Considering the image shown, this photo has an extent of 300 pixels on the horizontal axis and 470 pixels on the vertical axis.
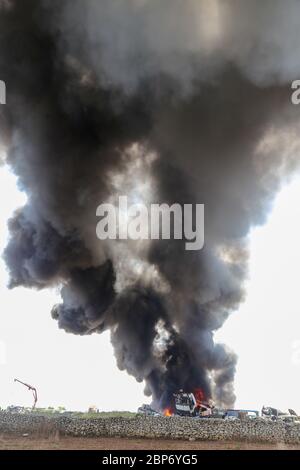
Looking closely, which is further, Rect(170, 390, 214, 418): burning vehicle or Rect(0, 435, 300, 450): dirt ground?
Rect(170, 390, 214, 418): burning vehicle

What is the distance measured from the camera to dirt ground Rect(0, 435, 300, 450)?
152 ft

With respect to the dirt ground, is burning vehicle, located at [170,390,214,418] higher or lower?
higher

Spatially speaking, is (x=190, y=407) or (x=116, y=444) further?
(x=190, y=407)

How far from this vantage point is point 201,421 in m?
52.2

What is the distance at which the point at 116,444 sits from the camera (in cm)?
4828

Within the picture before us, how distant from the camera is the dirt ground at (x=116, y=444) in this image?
152 feet

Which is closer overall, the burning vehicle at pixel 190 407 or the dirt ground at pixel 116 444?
the dirt ground at pixel 116 444

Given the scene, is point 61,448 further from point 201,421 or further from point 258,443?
point 258,443

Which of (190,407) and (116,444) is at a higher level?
(190,407)

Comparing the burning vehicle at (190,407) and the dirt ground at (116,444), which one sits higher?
the burning vehicle at (190,407)
